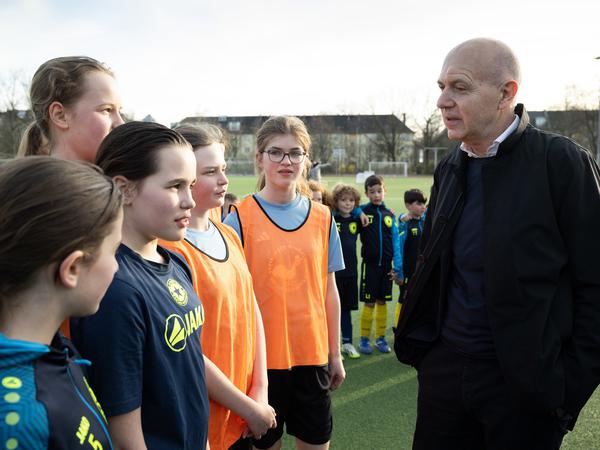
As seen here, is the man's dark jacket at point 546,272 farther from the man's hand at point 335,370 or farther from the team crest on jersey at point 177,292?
the team crest on jersey at point 177,292

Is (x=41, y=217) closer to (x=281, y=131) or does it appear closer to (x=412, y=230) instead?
(x=281, y=131)

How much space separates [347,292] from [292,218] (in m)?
3.04

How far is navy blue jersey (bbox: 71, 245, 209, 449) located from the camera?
4.31 ft

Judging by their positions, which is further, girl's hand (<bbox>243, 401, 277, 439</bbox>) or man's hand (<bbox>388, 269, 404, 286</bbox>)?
man's hand (<bbox>388, 269, 404, 286</bbox>)

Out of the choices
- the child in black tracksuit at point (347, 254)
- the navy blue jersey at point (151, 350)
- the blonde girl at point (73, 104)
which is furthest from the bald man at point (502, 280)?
the child in black tracksuit at point (347, 254)

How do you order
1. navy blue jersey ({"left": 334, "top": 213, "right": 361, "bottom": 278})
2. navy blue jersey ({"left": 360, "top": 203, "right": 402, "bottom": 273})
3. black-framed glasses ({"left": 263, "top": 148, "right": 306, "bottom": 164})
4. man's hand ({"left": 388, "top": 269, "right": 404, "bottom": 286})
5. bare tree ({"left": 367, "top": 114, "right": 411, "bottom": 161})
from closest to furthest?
1. black-framed glasses ({"left": 263, "top": 148, "right": 306, "bottom": 164})
2. navy blue jersey ({"left": 334, "top": 213, "right": 361, "bottom": 278})
3. man's hand ({"left": 388, "top": 269, "right": 404, "bottom": 286})
4. navy blue jersey ({"left": 360, "top": 203, "right": 402, "bottom": 273})
5. bare tree ({"left": 367, "top": 114, "right": 411, "bottom": 161})

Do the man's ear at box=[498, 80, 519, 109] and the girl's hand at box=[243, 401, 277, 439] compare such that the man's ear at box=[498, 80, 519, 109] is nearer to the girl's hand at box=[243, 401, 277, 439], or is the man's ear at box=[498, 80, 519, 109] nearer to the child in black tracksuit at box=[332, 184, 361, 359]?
the girl's hand at box=[243, 401, 277, 439]

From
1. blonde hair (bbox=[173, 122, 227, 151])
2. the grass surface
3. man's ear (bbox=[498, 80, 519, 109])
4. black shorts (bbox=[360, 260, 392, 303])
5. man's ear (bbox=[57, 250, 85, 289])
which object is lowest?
the grass surface

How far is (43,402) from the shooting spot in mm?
1020

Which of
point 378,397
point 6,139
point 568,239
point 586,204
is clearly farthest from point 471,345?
point 6,139

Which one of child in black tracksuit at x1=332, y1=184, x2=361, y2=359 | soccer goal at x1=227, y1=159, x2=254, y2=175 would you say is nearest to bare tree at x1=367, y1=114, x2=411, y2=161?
soccer goal at x1=227, y1=159, x2=254, y2=175

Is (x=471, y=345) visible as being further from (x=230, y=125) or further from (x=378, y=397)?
(x=230, y=125)

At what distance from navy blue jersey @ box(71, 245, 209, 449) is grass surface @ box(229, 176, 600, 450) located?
217 centimetres

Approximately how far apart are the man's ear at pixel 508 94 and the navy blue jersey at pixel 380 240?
12.3 feet
